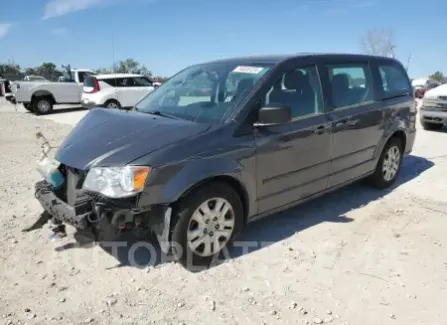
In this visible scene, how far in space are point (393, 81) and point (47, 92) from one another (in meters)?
15.3

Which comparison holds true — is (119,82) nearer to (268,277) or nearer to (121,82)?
(121,82)

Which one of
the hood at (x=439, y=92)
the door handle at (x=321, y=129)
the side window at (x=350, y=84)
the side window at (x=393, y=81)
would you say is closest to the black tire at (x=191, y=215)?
the door handle at (x=321, y=129)

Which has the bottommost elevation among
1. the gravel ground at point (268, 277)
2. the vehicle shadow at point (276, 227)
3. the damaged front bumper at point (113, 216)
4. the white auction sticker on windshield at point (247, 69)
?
the gravel ground at point (268, 277)

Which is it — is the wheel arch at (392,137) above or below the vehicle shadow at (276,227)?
above

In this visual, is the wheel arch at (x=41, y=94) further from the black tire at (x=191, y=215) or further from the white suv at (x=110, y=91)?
the black tire at (x=191, y=215)

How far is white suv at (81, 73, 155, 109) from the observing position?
49.2 ft

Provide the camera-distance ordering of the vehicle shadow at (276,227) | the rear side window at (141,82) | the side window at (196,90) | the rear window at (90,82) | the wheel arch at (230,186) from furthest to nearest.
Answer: the rear side window at (141,82), the rear window at (90,82), the side window at (196,90), the vehicle shadow at (276,227), the wheel arch at (230,186)

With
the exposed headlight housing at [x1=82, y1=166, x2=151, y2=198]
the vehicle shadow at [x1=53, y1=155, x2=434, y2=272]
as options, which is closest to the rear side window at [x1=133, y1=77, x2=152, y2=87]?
the vehicle shadow at [x1=53, y1=155, x2=434, y2=272]

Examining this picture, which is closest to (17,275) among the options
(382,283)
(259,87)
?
(259,87)

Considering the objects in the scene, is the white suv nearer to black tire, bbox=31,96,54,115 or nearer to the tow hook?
black tire, bbox=31,96,54,115

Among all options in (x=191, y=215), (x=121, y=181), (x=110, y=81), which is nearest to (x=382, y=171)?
(x=191, y=215)

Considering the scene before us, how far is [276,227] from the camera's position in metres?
4.23

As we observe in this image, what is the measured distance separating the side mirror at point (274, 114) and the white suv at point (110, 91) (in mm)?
12369

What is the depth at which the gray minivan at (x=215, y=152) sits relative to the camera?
9.89 feet
